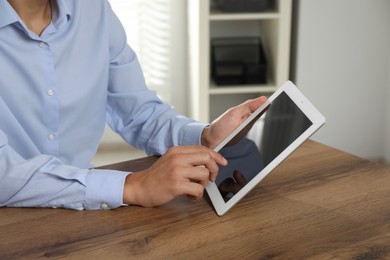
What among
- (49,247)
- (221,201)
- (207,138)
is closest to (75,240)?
(49,247)

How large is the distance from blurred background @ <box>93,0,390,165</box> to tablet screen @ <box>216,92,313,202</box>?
1511mm

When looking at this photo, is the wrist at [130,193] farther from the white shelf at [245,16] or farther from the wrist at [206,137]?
the white shelf at [245,16]

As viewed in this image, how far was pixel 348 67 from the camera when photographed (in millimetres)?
2754

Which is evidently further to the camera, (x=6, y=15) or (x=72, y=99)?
(x=72, y=99)

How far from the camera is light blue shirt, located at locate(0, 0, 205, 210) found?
1.13m

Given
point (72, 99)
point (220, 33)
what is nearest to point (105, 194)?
point (72, 99)

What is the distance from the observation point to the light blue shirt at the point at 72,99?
113cm

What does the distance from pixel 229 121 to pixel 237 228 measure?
31 centimetres

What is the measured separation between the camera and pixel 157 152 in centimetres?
134

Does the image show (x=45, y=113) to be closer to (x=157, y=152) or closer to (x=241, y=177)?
(x=157, y=152)

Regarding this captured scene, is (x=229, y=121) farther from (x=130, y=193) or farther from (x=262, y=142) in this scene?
(x=130, y=193)

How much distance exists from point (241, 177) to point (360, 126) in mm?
1892

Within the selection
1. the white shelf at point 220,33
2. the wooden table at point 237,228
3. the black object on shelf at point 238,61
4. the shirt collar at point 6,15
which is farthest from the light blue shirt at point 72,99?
the black object on shelf at point 238,61

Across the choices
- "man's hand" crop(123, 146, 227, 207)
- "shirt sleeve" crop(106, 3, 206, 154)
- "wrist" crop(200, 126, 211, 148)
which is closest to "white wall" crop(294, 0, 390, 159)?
"shirt sleeve" crop(106, 3, 206, 154)
